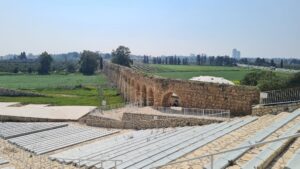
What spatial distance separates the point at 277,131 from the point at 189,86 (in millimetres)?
10686

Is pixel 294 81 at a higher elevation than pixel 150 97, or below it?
higher

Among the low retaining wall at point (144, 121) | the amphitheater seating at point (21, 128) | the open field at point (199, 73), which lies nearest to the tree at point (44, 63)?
the open field at point (199, 73)

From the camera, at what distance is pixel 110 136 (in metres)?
17.9

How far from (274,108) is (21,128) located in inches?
603

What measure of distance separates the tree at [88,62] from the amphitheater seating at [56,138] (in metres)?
60.4

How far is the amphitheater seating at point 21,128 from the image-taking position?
62.3ft

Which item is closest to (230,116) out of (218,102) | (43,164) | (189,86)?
(218,102)

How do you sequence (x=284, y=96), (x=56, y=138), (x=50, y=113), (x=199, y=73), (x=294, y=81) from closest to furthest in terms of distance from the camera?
(x=284, y=96) < (x=56, y=138) < (x=50, y=113) < (x=294, y=81) < (x=199, y=73)

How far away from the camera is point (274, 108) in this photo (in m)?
13.4

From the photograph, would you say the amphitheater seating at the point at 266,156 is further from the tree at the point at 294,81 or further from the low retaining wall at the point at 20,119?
the tree at the point at 294,81

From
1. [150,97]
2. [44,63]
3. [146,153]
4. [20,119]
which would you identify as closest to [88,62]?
[44,63]

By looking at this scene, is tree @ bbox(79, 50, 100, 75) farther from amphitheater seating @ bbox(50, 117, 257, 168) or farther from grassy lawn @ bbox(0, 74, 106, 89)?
amphitheater seating @ bbox(50, 117, 257, 168)

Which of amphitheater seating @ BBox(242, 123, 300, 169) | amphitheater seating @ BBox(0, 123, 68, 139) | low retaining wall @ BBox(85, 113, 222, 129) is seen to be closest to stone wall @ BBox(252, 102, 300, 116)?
low retaining wall @ BBox(85, 113, 222, 129)

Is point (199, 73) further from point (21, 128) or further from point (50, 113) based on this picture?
point (21, 128)
